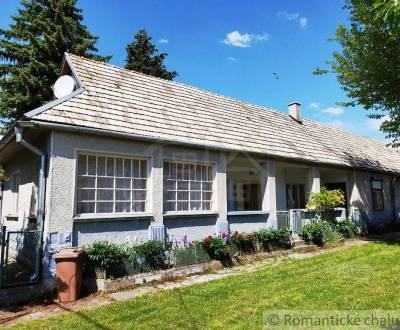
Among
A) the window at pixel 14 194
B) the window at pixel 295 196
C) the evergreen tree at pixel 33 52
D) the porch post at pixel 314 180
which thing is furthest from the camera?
the evergreen tree at pixel 33 52

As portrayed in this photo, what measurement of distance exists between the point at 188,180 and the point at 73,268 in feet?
14.8

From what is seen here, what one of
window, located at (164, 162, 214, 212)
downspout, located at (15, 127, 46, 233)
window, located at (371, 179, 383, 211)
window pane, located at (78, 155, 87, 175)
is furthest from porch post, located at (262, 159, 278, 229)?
window, located at (371, 179, 383, 211)

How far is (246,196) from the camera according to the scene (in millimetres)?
16422

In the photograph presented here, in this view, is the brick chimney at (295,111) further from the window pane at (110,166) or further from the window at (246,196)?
the window pane at (110,166)

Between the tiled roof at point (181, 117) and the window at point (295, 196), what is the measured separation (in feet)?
7.19

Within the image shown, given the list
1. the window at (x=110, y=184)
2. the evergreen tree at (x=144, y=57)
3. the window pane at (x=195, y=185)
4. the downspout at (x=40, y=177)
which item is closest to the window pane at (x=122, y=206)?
the window at (x=110, y=184)

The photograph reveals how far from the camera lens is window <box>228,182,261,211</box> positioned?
51.9ft

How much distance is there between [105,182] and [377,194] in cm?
1678

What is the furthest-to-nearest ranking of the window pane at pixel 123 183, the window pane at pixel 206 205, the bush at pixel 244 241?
the window pane at pixel 206 205 < the bush at pixel 244 241 < the window pane at pixel 123 183

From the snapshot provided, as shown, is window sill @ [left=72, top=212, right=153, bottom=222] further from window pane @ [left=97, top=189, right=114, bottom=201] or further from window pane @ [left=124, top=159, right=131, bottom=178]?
window pane @ [left=124, top=159, right=131, bottom=178]

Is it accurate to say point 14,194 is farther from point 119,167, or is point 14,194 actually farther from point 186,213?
point 186,213

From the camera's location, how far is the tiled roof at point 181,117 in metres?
8.89

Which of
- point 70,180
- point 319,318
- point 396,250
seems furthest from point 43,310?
point 396,250

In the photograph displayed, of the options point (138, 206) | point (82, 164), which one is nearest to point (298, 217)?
point (138, 206)
